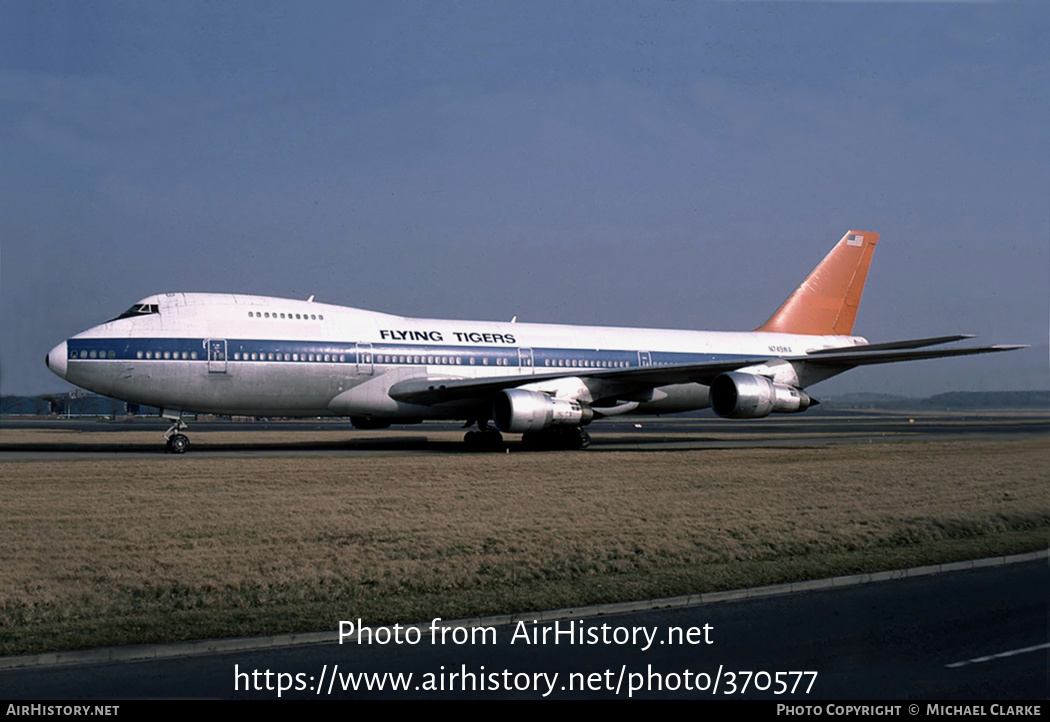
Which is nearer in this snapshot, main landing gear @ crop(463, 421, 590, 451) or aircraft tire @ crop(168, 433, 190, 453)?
aircraft tire @ crop(168, 433, 190, 453)

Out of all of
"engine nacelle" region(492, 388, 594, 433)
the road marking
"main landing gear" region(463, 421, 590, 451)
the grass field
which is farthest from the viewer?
"main landing gear" region(463, 421, 590, 451)

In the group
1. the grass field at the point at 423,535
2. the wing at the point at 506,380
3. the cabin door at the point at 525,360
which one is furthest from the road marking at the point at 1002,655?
the cabin door at the point at 525,360

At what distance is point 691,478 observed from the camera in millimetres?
19766

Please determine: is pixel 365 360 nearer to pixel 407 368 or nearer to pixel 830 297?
pixel 407 368

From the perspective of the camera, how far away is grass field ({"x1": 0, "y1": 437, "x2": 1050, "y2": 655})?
28.9 feet

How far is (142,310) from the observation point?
26688 millimetres

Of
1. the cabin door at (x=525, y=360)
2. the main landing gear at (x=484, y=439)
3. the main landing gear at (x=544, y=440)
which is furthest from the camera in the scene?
the cabin door at (x=525, y=360)

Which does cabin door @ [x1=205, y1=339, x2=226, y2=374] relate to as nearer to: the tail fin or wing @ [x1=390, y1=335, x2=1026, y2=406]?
wing @ [x1=390, y1=335, x2=1026, y2=406]

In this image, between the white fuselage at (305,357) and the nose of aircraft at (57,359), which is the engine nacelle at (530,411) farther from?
the nose of aircraft at (57,359)

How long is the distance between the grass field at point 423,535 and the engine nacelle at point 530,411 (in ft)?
16.9

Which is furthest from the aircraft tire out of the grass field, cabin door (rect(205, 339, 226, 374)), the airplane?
the grass field

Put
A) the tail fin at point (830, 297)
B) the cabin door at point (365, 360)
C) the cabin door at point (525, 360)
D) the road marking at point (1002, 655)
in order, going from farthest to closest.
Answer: the tail fin at point (830, 297) < the cabin door at point (525, 360) < the cabin door at point (365, 360) < the road marking at point (1002, 655)

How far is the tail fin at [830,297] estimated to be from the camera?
40.8 meters

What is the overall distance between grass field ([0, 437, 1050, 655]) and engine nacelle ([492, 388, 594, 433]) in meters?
5.14
